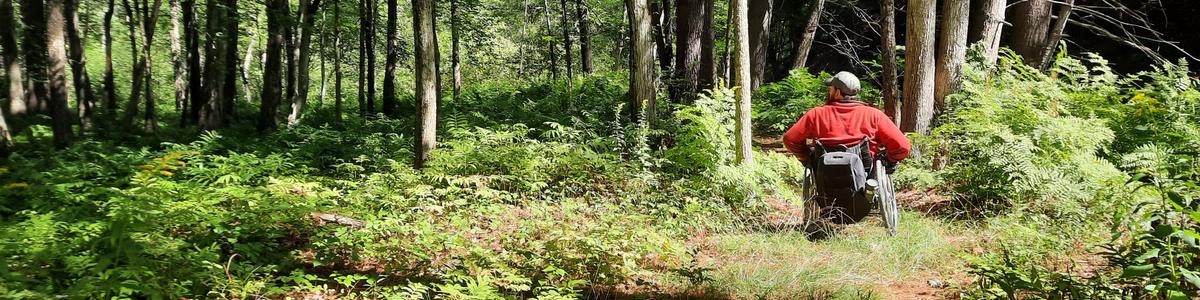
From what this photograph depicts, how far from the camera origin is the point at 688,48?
12039mm

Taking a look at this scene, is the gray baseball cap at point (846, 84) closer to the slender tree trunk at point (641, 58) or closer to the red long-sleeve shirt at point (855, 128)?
the red long-sleeve shirt at point (855, 128)

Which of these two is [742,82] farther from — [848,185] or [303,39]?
[303,39]

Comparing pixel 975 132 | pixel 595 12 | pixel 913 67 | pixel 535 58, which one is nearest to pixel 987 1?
pixel 913 67

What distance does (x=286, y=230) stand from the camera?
5977mm

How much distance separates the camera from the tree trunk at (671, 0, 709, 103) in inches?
462

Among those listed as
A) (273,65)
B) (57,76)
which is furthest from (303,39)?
(57,76)

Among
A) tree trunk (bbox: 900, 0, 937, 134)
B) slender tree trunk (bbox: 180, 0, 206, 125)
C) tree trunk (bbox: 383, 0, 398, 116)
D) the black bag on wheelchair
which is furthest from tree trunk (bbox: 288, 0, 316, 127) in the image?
the black bag on wheelchair

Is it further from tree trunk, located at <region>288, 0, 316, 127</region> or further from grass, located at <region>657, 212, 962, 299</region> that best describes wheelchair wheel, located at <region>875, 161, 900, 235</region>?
tree trunk, located at <region>288, 0, 316, 127</region>

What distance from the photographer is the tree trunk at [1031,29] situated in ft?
34.1

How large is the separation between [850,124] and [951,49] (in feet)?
13.6

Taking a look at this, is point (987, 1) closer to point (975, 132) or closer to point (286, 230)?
point (975, 132)

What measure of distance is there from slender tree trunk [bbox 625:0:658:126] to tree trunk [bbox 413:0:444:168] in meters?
2.66

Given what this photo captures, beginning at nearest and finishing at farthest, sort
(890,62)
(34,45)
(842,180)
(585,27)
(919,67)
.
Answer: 1. (842,180)
2. (919,67)
3. (890,62)
4. (34,45)
5. (585,27)

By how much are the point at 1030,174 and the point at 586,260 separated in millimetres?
4296
